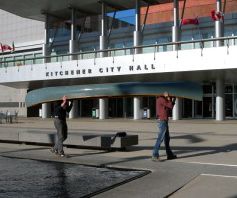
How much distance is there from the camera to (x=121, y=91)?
1370cm

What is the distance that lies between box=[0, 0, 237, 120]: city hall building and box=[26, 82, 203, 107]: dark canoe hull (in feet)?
44.5

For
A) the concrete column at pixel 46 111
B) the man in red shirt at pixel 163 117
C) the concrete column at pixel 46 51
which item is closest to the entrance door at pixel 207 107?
the concrete column at pixel 46 51

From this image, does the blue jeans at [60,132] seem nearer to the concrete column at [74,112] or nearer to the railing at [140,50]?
the railing at [140,50]

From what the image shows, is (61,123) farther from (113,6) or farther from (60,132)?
(113,6)

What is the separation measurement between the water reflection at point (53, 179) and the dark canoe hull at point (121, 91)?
2.79 meters

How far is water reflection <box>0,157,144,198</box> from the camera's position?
820 centimetres

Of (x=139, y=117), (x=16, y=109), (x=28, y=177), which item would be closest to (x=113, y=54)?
(x=139, y=117)

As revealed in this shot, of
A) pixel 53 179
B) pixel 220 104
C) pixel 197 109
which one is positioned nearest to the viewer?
pixel 53 179

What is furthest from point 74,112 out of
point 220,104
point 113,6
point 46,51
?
point 220,104

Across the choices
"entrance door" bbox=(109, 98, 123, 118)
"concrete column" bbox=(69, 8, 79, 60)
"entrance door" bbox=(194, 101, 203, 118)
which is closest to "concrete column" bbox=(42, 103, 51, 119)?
"entrance door" bbox=(109, 98, 123, 118)

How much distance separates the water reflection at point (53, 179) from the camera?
8195mm

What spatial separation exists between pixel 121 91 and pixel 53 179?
4752 millimetres

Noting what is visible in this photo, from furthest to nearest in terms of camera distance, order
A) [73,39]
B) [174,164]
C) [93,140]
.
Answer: [73,39] → [93,140] → [174,164]

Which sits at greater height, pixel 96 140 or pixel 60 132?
pixel 60 132
